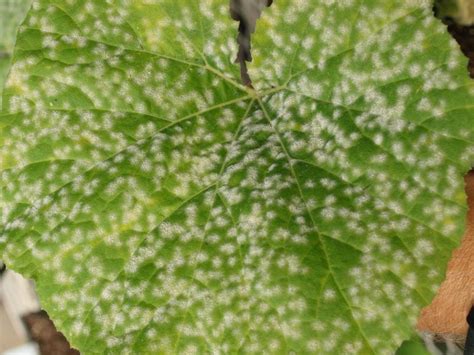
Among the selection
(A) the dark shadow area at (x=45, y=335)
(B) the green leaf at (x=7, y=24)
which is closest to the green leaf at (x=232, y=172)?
(B) the green leaf at (x=7, y=24)

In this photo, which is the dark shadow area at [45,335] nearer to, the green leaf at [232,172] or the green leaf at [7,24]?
the green leaf at [7,24]

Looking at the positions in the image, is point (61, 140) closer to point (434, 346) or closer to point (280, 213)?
point (280, 213)

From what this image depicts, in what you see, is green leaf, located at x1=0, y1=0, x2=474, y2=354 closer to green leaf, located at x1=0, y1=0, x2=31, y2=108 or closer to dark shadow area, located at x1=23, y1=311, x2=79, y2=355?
green leaf, located at x1=0, y1=0, x2=31, y2=108

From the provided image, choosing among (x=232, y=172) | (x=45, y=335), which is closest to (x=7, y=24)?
(x=232, y=172)

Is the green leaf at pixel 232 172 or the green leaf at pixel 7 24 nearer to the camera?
the green leaf at pixel 232 172

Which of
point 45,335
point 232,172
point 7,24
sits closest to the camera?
point 232,172

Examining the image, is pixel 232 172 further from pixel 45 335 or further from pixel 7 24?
pixel 45 335

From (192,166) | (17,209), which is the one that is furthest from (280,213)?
(17,209)

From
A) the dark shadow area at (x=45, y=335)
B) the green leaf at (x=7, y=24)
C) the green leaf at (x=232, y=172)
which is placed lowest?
the dark shadow area at (x=45, y=335)
